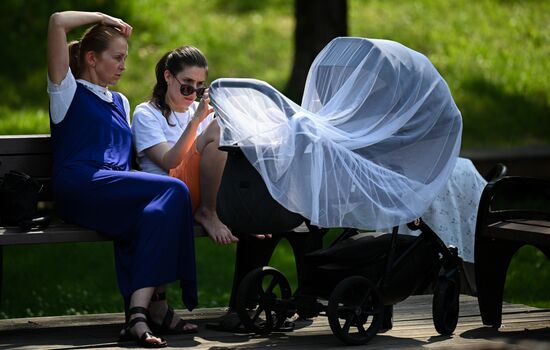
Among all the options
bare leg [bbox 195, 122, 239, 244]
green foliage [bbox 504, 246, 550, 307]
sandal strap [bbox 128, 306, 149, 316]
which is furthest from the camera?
green foliage [bbox 504, 246, 550, 307]

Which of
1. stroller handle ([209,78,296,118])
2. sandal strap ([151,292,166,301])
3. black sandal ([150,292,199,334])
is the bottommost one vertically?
black sandal ([150,292,199,334])

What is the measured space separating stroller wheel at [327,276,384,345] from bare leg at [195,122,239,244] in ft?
2.09

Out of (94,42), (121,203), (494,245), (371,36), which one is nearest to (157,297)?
(121,203)

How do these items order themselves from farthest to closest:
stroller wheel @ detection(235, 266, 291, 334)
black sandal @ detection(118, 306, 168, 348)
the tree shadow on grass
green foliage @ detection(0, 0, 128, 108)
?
green foliage @ detection(0, 0, 128, 108)
the tree shadow on grass
stroller wheel @ detection(235, 266, 291, 334)
black sandal @ detection(118, 306, 168, 348)

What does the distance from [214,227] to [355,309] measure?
0.79 m

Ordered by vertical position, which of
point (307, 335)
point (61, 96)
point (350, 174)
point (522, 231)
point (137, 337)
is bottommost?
point (307, 335)

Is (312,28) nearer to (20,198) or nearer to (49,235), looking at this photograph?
(20,198)

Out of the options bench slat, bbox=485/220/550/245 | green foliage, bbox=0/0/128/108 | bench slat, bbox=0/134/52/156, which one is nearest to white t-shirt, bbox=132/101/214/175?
bench slat, bbox=0/134/52/156

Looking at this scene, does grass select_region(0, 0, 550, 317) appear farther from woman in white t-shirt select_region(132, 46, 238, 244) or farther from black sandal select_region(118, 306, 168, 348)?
black sandal select_region(118, 306, 168, 348)

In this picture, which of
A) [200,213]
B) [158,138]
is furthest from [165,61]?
Result: [200,213]

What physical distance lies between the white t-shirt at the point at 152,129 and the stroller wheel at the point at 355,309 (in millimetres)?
1106

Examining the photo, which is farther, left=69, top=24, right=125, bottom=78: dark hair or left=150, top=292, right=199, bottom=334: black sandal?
left=69, top=24, right=125, bottom=78: dark hair

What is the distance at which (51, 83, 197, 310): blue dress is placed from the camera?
212 inches

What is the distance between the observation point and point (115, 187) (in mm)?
5500
